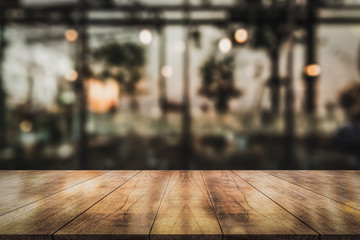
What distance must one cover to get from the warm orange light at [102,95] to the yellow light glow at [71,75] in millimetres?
168

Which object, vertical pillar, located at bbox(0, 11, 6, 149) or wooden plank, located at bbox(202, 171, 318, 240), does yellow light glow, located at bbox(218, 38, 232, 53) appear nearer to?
wooden plank, located at bbox(202, 171, 318, 240)

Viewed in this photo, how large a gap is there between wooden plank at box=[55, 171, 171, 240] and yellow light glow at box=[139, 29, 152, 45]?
5.87 ft

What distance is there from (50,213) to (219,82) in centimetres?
212

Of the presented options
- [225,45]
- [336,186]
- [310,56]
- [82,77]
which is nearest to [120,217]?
[336,186]

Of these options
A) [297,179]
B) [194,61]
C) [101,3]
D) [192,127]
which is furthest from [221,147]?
[101,3]

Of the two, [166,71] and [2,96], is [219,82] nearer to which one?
[166,71]

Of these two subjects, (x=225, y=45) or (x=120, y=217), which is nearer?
(x=120, y=217)

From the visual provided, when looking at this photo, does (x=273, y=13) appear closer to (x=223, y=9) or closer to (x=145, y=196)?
(x=223, y=9)

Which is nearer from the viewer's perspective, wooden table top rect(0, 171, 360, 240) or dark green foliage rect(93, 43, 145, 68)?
wooden table top rect(0, 171, 360, 240)

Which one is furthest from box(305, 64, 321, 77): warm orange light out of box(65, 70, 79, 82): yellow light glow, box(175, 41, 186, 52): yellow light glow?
box(65, 70, 79, 82): yellow light glow

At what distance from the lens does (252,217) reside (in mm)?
1107

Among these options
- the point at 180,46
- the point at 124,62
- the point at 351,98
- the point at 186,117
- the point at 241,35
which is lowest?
the point at 186,117

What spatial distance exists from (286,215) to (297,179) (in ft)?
3.47

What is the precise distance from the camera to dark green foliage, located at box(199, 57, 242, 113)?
2.72m
